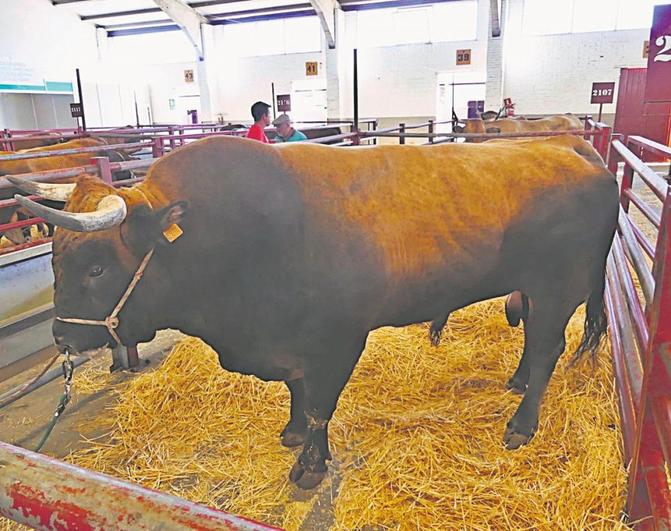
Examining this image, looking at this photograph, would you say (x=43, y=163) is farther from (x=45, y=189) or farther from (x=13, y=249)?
(x=45, y=189)

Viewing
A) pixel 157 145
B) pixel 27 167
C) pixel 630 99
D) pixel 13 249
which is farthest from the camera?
pixel 630 99

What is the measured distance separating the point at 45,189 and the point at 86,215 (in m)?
0.48

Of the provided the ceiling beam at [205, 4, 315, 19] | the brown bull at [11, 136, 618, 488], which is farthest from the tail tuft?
the ceiling beam at [205, 4, 315, 19]

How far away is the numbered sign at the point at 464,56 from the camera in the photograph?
17234mm

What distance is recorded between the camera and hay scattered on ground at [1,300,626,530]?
7.30 feet

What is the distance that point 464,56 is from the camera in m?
17.3

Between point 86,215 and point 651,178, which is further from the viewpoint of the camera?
point 651,178

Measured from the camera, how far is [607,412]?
9.16 feet

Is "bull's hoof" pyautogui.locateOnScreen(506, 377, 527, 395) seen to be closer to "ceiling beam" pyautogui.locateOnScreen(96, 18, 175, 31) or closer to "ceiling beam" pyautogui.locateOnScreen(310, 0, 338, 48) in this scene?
"ceiling beam" pyautogui.locateOnScreen(310, 0, 338, 48)

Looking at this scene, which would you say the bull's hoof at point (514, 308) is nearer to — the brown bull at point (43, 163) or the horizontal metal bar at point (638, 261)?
the horizontal metal bar at point (638, 261)

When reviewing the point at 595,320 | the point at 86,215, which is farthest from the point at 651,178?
the point at 86,215

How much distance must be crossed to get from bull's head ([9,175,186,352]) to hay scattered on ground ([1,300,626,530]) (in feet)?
2.78

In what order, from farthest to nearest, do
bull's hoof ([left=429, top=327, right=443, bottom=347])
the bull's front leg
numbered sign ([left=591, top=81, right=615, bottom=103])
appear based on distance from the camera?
numbered sign ([left=591, top=81, right=615, bottom=103]), bull's hoof ([left=429, top=327, right=443, bottom=347]), the bull's front leg

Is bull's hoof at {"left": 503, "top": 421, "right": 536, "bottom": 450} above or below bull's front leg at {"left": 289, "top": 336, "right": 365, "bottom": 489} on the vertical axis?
below
